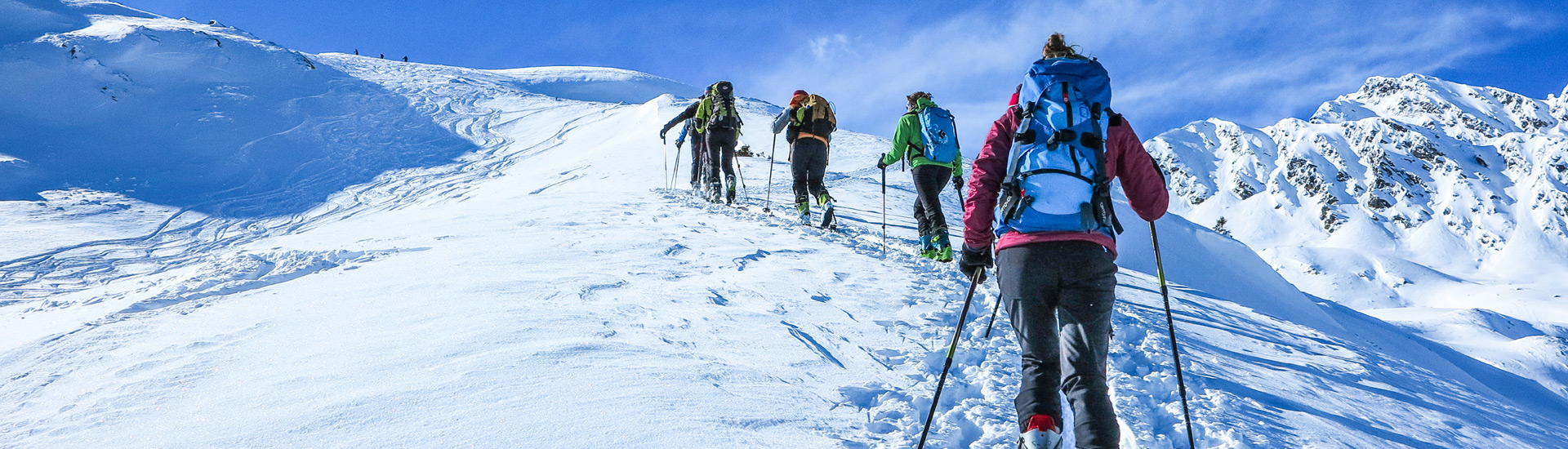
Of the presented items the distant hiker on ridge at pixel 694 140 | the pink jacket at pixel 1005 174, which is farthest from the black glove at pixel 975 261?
the distant hiker on ridge at pixel 694 140

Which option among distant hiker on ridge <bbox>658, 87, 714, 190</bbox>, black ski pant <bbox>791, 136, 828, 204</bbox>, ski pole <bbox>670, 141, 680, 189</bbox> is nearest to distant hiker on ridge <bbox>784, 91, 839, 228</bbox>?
black ski pant <bbox>791, 136, 828, 204</bbox>

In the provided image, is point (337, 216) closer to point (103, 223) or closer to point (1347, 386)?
point (103, 223)

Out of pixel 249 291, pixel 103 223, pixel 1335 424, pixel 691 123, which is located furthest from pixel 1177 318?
pixel 103 223

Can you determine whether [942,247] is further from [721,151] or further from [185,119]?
[185,119]

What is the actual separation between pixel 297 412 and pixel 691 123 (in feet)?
30.0

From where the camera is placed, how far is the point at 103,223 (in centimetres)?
1025

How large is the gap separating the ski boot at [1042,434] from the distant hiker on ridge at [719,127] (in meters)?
8.15

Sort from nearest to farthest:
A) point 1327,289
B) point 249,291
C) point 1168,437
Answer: point 1168,437 → point 249,291 → point 1327,289

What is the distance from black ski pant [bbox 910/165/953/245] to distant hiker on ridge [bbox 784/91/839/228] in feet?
6.08

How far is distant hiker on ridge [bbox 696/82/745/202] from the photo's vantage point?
398 inches

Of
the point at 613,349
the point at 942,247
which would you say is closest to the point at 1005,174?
the point at 613,349

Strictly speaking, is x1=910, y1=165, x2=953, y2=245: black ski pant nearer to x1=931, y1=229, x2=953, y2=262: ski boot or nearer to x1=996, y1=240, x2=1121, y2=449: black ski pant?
x1=931, y1=229, x2=953, y2=262: ski boot

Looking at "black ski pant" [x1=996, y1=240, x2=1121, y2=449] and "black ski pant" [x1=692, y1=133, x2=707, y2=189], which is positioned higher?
"black ski pant" [x1=692, y1=133, x2=707, y2=189]

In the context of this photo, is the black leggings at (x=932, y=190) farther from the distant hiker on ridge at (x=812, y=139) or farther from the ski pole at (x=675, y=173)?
the ski pole at (x=675, y=173)
